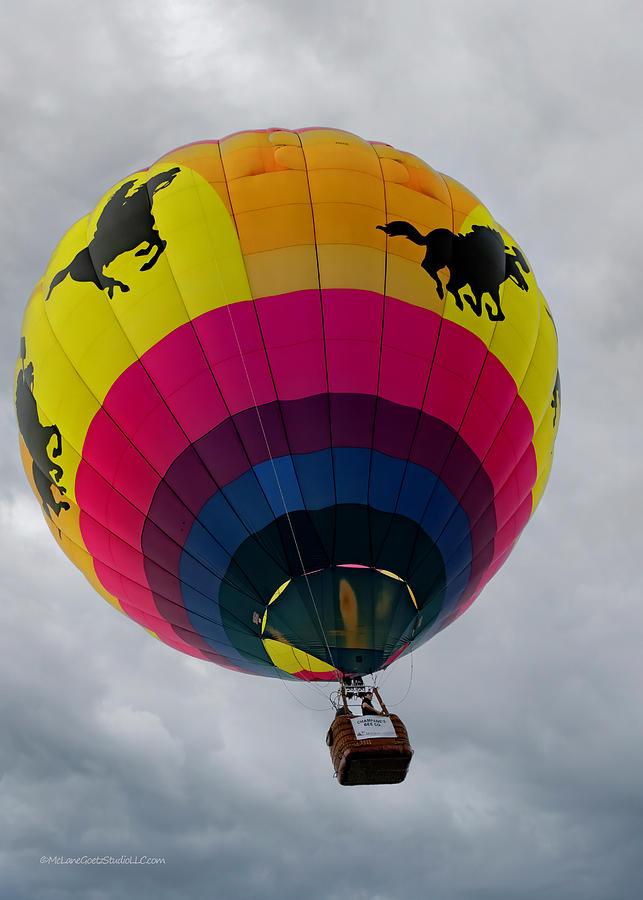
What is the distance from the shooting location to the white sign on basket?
8141 millimetres

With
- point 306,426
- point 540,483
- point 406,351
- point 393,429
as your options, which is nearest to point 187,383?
point 306,426

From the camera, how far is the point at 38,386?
33.5 feet

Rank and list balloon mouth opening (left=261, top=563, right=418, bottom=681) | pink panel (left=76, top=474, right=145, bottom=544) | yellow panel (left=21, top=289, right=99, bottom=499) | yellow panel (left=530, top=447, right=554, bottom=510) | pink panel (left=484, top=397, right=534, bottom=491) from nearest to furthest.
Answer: balloon mouth opening (left=261, top=563, right=418, bottom=681) → pink panel (left=76, top=474, right=145, bottom=544) → yellow panel (left=21, top=289, right=99, bottom=499) → pink panel (left=484, top=397, right=534, bottom=491) → yellow panel (left=530, top=447, right=554, bottom=510)

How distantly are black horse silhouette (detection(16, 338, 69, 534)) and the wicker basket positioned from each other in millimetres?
4673

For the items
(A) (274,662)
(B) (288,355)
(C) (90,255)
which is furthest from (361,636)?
(C) (90,255)

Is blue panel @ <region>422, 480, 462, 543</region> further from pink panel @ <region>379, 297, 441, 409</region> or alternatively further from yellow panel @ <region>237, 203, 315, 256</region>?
yellow panel @ <region>237, 203, 315, 256</region>

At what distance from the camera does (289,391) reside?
875 centimetres

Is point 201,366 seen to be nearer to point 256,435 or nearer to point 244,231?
point 256,435

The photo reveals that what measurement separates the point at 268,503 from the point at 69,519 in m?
3.22

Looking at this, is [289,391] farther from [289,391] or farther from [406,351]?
[406,351]

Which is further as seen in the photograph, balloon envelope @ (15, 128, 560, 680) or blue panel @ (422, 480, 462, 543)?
blue panel @ (422, 480, 462, 543)

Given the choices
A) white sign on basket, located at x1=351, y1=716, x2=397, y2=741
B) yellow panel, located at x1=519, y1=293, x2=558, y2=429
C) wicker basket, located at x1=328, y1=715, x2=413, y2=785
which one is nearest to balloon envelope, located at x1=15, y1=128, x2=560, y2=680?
yellow panel, located at x1=519, y1=293, x2=558, y2=429

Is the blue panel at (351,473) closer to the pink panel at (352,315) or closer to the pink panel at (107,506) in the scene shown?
the pink panel at (352,315)

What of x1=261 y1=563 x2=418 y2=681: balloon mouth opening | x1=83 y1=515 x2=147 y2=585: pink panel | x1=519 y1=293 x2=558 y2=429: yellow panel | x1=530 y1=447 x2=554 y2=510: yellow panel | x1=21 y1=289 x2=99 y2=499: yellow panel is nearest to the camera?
x1=261 y1=563 x2=418 y2=681: balloon mouth opening
